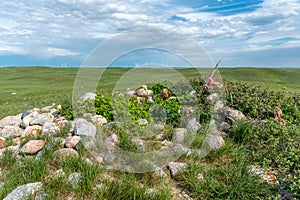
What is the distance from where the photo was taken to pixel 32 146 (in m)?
4.90

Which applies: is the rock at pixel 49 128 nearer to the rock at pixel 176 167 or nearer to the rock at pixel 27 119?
the rock at pixel 27 119

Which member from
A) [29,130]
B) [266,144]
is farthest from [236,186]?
[29,130]

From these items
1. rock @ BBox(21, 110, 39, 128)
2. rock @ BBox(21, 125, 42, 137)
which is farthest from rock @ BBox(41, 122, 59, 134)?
rock @ BBox(21, 110, 39, 128)

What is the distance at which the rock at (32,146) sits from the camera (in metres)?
4.84

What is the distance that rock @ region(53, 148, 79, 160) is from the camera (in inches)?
173

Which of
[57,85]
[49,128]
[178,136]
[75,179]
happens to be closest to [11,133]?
[49,128]

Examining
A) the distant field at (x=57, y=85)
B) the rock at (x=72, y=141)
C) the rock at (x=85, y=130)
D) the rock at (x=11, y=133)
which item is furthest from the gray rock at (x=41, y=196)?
the rock at (x=11, y=133)

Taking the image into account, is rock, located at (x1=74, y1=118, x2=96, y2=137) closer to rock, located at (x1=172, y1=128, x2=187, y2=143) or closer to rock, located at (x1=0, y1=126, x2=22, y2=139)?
rock, located at (x1=172, y1=128, x2=187, y2=143)

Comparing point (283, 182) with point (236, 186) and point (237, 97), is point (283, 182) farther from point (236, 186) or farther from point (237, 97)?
point (237, 97)

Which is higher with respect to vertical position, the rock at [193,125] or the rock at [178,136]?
the rock at [193,125]

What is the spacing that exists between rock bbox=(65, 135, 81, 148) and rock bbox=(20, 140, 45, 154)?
0.49 m

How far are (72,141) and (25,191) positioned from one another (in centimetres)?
147

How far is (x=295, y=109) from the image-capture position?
643 cm

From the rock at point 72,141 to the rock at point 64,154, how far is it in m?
0.24
